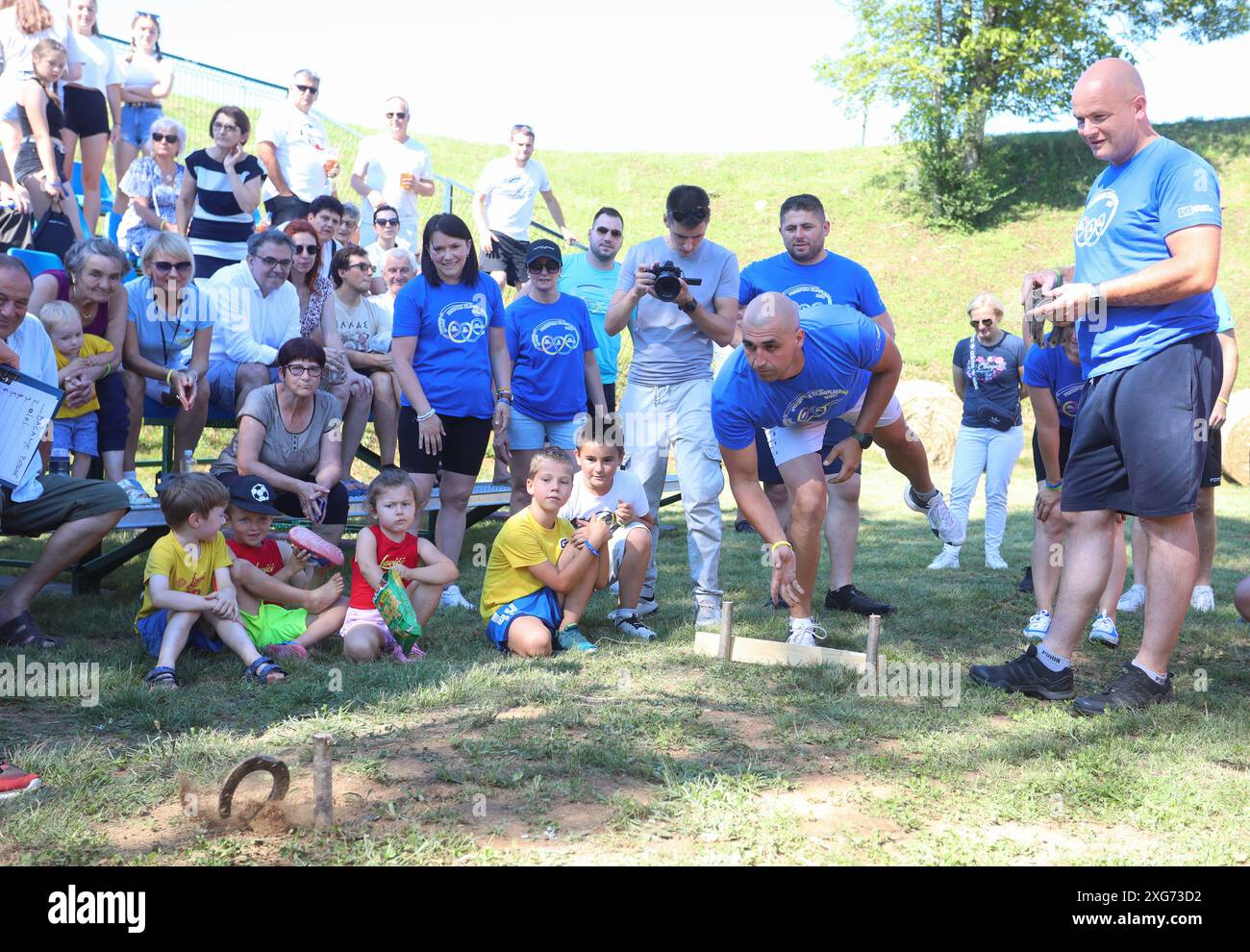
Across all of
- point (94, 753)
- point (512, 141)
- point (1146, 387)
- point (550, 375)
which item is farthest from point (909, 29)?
point (94, 753)

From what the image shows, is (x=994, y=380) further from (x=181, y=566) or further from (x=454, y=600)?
(x=181, y=566)

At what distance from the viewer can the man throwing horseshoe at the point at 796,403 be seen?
4.95 metres

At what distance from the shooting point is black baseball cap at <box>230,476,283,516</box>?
5578 millimetres

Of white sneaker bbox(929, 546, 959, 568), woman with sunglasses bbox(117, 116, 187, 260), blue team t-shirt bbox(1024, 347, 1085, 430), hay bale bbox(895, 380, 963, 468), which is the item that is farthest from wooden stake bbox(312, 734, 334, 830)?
hay bale bbox(895, 380, 963, 468)

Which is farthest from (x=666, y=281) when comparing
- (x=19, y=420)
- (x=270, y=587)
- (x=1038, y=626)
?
(x=19, y=420)

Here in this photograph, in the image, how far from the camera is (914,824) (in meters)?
3.31

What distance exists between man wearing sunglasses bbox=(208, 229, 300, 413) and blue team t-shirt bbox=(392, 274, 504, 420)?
1.09 meters

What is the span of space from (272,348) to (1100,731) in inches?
203

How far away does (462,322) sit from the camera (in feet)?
21.1

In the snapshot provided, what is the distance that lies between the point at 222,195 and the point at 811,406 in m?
5.26

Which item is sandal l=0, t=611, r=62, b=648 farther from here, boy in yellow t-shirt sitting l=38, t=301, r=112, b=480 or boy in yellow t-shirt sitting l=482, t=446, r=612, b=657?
boy in yellow t-shirt sitting l=482, t=446, r=612, b=657

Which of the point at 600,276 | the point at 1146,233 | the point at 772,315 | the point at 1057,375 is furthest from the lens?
the point at 600,276
